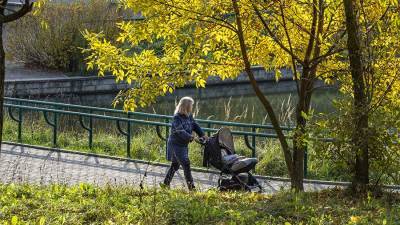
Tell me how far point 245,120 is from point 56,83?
27.9ft

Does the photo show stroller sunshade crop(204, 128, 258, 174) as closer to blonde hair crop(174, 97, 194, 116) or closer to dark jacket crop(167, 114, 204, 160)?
dark jacket crop(167, 114, 204, 160)

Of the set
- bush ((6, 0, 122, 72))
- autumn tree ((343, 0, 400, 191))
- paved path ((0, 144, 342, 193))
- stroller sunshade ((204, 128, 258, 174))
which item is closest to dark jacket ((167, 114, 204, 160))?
stroller sunshade ((204, 128, 258, 174))

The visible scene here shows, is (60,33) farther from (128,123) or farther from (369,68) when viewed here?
(369,68)

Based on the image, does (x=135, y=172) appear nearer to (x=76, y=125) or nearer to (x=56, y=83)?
(x=76, y=125)

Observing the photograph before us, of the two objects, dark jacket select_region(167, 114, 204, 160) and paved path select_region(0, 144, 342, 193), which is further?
paved path select_region(0, 144, 342, 193)

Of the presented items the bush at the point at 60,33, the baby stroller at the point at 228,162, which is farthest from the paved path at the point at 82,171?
the bush at the point at 60,33

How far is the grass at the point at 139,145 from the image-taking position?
12609 mm

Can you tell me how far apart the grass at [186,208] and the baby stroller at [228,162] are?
2.12m

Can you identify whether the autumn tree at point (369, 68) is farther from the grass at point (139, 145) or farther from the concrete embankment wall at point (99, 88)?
the concrete embankment wall at point (99, 88)

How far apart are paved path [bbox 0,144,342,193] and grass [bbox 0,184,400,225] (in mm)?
3045

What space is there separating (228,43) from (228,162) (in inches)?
Answer: 73.1

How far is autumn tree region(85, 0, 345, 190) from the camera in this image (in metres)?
8.23

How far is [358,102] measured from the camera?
24.2ft

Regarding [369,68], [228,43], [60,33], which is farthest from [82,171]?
[60,33]
